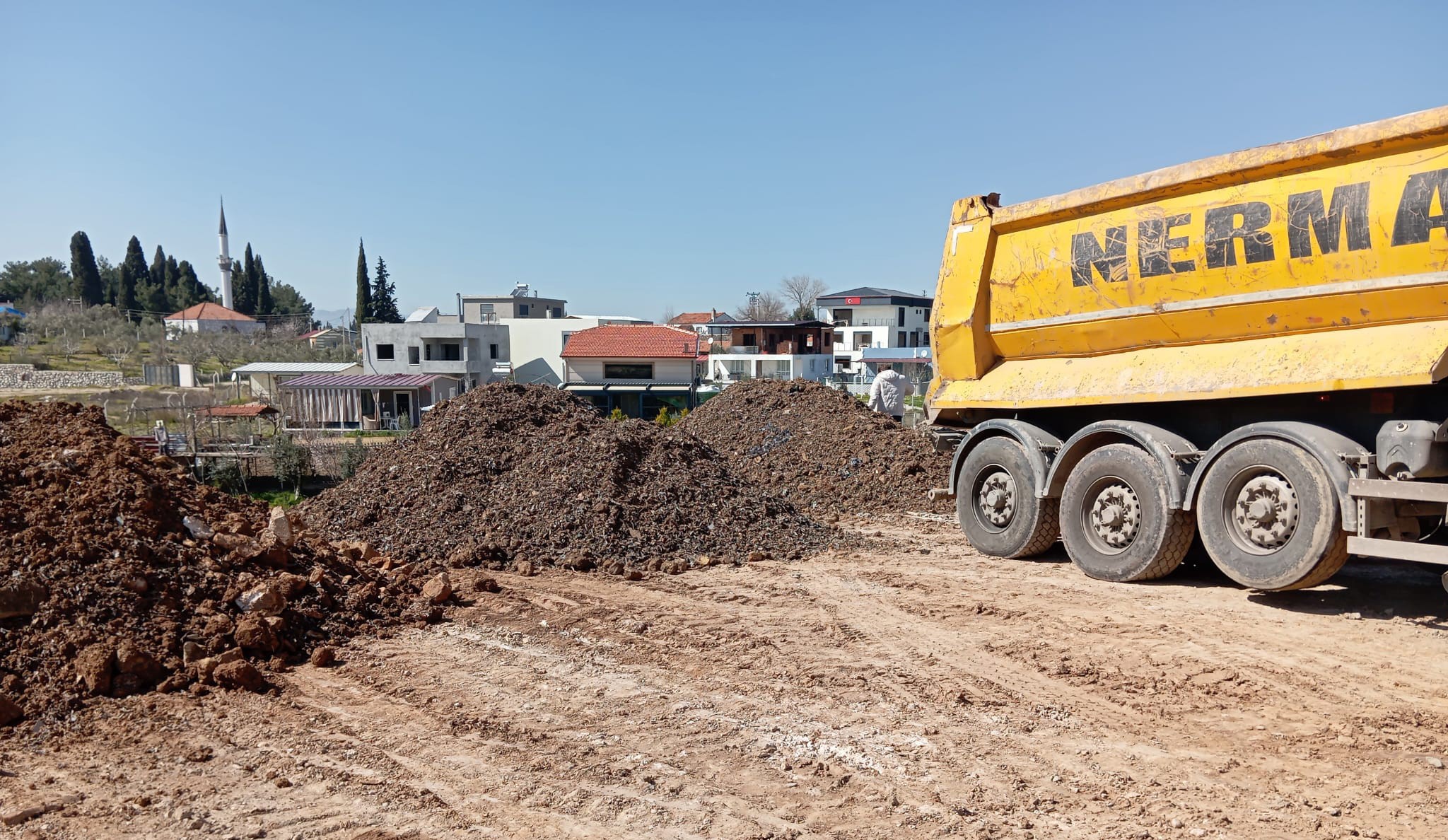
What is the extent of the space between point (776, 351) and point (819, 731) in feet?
178

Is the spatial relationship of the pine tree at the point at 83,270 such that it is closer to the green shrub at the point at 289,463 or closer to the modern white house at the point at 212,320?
the modern white house at the point at 212,320

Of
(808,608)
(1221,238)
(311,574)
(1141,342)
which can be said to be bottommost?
(808,608)

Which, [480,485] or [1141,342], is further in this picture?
[480,485]

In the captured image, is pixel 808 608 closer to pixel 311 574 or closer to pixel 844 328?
pixel 311 574

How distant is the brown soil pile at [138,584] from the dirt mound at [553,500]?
165 cm

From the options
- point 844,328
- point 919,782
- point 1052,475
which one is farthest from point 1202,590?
point 844,328

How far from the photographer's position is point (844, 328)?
7162 centimetres

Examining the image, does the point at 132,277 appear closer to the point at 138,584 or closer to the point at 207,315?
the point at 207,315

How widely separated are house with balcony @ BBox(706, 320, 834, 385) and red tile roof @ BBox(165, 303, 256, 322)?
38963 mm

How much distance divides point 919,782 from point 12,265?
296 ft

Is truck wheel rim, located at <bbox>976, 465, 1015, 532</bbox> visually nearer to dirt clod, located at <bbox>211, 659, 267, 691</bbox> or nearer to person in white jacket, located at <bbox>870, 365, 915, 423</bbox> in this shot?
person in white jacket, located at <bbox>870, 365, 915, 423</bbox>

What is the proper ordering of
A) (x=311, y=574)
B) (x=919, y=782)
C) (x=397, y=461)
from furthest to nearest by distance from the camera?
1. (x=397, y=461)
2. (x=311, y=574)
3. (x=919, y=782)

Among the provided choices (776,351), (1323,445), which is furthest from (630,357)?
(1323,445)

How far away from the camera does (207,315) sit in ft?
239
